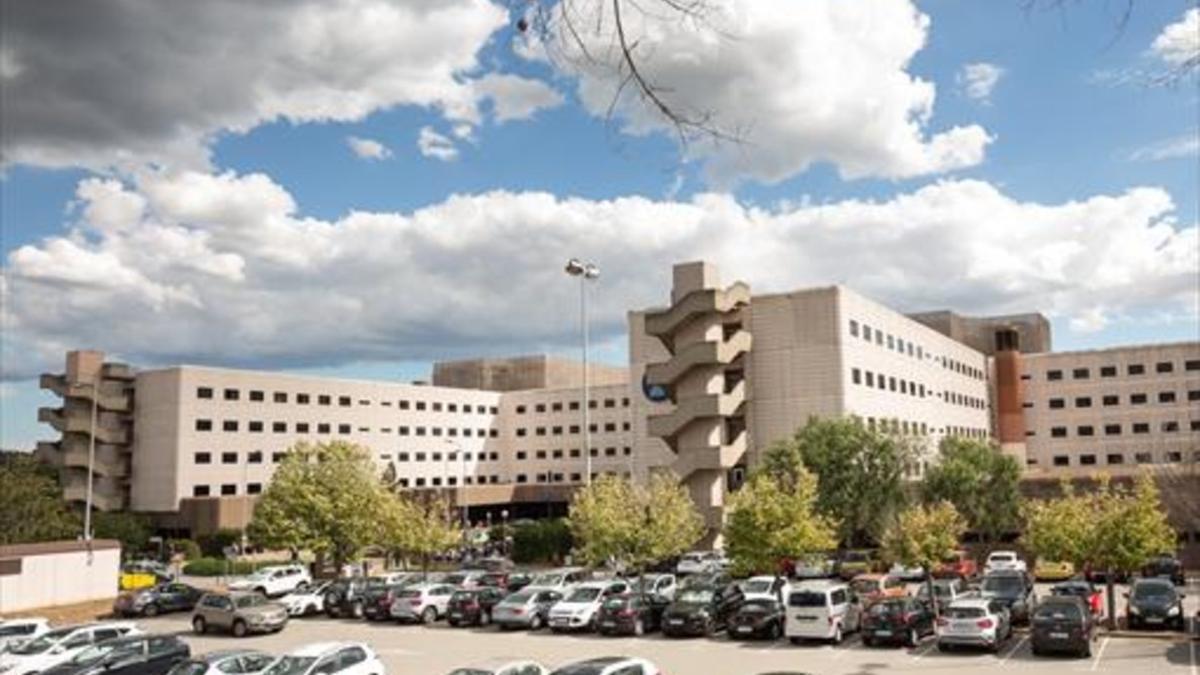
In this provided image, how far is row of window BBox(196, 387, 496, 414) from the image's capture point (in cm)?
9511

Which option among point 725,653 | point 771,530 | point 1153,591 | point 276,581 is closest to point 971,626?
point 725,653

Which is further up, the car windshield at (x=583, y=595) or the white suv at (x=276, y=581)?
the car windshield at (x=583, y=595)

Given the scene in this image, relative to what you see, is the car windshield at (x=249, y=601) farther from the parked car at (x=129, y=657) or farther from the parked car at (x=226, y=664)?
the parked car at (x=226, y=664)

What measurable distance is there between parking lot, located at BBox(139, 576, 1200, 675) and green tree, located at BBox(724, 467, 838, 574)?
4039 mm

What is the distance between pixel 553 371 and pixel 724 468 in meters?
74.3

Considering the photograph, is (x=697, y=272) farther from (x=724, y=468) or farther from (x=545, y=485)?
(x=545, y=485)

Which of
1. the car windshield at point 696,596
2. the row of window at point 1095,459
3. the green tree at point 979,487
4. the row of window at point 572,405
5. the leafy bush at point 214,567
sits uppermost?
the row of window at point 572,405

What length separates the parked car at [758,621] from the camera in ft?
107

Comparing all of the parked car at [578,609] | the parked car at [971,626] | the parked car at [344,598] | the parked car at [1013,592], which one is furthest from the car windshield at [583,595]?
the parked car at [1013,592]

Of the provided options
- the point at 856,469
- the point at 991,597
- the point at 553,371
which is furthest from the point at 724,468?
the point at 553,371

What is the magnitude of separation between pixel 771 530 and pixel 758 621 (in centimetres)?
505

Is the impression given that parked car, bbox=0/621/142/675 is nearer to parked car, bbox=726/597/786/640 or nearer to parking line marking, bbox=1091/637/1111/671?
parked car, bbox=726/597/786/640

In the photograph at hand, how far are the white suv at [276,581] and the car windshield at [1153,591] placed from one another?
114 ft

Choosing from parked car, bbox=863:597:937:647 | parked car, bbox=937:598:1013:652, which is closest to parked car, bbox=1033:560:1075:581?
parked car, bbox=863:597:937:647
